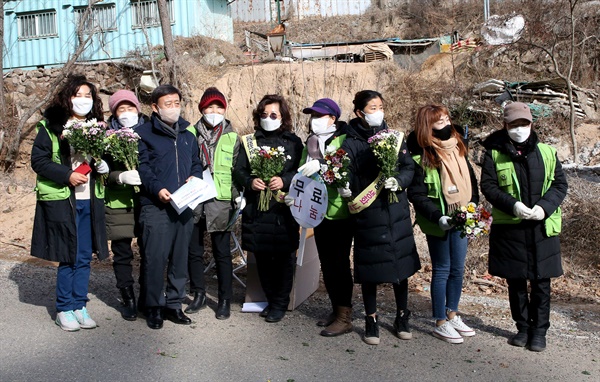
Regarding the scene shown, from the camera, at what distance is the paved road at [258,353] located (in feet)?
15.6

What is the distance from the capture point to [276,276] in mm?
6238

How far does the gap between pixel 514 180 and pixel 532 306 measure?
1.07 m

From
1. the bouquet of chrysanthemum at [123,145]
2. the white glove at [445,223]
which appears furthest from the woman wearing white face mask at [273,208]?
the white glove at [445,223]

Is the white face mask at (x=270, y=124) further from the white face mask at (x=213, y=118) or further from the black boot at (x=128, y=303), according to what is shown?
the black boot at (x=128, y=303)

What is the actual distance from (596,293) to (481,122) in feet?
23.3

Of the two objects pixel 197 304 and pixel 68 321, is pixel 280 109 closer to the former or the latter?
pixel 197 304

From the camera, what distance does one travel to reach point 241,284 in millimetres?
7539

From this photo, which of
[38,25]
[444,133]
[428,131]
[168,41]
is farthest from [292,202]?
[38,25]

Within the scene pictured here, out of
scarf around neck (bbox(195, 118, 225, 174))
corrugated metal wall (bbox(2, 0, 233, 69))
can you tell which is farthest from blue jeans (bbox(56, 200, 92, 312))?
corrugated metal wall (bbox(2, 0, 233, 69))

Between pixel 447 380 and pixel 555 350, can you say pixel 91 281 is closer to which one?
pixel 447 380

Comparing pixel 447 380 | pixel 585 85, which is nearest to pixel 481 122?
pixel 585 85

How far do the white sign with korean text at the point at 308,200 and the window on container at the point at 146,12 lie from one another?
62.3 ft

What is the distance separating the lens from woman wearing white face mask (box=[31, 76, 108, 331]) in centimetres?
550

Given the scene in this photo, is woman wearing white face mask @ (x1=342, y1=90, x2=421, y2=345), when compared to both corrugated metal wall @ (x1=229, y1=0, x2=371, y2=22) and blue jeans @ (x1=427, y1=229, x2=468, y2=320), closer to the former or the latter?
blue jeans @ (x1=427, y1=229, x2=468, y2=320)
